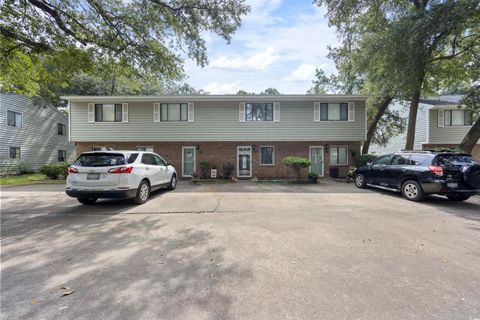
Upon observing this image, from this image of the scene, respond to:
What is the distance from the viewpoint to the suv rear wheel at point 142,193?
711 centimetres

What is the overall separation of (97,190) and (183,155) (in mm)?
8998

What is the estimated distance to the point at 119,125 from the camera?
15.1 m

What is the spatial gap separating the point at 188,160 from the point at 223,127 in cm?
315

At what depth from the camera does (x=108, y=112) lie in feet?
50.1

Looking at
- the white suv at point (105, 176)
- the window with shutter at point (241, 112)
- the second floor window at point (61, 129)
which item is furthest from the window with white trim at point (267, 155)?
the second floor window at point (61, 129)

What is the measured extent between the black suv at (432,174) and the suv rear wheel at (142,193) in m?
8.81

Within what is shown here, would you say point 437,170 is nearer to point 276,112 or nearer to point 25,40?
point 276,112

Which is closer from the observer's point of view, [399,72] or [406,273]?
[406,273]

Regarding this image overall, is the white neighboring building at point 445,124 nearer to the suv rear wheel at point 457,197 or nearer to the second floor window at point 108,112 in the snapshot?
the suv rear wheel at point 457,197

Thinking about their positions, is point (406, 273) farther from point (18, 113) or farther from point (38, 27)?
point (18, 113)

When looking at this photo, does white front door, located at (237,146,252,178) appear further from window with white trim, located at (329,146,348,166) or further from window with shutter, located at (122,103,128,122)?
window with shutter, located at (122,103,128,122)

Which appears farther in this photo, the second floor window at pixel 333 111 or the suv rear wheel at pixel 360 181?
the second floor window at pixel 333 111

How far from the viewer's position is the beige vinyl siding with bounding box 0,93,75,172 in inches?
714

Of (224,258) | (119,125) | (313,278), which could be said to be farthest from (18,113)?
(313,278)
